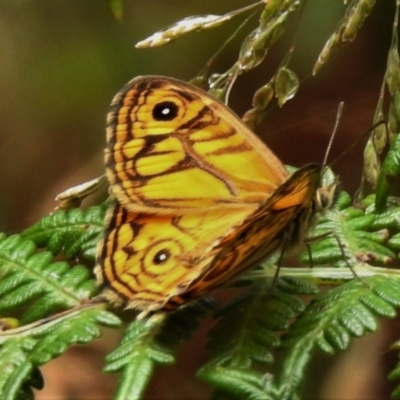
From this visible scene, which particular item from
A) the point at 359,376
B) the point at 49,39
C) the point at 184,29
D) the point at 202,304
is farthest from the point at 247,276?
the point at 49,39

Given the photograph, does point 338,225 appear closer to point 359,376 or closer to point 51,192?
point 359,376

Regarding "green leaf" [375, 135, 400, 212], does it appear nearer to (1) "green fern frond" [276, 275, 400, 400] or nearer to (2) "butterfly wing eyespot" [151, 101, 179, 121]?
(1) "green fern frond" [276, 275, 400, 400]

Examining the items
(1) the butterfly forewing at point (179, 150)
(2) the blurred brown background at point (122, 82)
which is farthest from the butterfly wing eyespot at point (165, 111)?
(2) the blurred brown background at point (122, 82)

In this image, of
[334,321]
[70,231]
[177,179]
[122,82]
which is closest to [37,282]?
[70,231]

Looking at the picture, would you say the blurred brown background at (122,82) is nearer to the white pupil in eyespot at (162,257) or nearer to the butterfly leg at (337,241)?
the butterfly leg at (337,241)

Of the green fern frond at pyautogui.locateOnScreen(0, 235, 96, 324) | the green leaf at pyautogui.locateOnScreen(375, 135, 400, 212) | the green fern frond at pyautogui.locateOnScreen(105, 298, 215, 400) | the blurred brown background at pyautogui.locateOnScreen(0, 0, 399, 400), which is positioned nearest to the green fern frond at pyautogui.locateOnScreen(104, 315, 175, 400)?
the green fern frond at pyautogui.locateOnScreen(105, 298, 215, 400)

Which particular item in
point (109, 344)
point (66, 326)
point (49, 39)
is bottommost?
point (109, 344)
